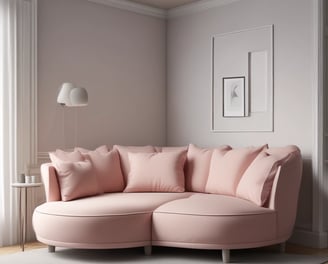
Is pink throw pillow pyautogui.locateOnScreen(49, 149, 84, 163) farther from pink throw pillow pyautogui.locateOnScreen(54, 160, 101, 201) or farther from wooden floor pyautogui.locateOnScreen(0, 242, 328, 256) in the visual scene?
wooden floor pyautogui.locateOnScreen(0, 242, 328, 256)

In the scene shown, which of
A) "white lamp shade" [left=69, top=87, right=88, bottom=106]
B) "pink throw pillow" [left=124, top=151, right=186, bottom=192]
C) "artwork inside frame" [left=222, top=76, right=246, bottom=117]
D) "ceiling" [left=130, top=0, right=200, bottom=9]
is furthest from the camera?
"ceiling" [left=130, top=0, right=200, bottom=9]

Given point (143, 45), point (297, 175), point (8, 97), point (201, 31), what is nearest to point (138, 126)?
point (143, 45)

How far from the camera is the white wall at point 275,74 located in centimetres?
468

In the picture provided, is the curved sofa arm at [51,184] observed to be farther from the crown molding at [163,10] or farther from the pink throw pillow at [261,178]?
the crown molding at [163,10]

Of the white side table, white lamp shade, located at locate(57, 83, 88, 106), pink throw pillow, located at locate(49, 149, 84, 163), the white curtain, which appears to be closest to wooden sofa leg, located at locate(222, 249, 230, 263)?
pink throw pillow, located at locate(49, 149, 84, 163)

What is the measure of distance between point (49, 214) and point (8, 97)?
3.97ft

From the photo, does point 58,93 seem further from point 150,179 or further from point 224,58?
point 224,58

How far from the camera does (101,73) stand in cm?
539

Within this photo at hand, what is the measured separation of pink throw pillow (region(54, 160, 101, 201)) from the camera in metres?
4.27

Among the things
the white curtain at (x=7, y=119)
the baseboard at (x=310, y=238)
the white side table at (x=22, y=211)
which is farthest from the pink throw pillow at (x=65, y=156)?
the baseboard at (x=310, y=238)

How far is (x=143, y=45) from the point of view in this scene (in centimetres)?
580

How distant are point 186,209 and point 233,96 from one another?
5.71 feet

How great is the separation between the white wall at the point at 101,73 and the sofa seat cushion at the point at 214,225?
1581 millimetres

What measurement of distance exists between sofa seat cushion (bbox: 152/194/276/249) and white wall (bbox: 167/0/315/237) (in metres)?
0.92
